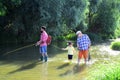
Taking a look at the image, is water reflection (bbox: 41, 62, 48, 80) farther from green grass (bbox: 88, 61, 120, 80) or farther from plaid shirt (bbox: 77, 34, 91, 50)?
green grass (bbox: 88, 61, 120, 80)

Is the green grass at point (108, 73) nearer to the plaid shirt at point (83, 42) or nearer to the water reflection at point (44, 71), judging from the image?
the water reflection at point (44, 71)

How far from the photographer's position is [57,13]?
29.1 metres

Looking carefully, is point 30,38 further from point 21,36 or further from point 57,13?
point 57,13

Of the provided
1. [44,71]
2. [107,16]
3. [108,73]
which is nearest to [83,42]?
[44,71]

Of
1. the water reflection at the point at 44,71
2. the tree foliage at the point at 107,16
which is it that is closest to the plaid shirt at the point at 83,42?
the water reflection at the point at 44,71

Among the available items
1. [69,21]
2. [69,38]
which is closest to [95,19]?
[69,38]

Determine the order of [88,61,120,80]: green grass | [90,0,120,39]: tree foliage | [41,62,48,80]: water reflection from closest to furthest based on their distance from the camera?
[88,61,120,80]: green grass
[41,62,48,80]: water reflection
[90,0,120,39]: tree foliage

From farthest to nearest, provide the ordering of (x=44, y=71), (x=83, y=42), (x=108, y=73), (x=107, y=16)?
(x=107, y=16) < (x=83, y=42) < (x=44, y=71) < (x=108, y=73)

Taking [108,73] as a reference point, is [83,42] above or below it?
above

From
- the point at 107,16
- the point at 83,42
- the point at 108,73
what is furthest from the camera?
the point at 107,16

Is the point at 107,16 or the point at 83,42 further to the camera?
the point at 107,16

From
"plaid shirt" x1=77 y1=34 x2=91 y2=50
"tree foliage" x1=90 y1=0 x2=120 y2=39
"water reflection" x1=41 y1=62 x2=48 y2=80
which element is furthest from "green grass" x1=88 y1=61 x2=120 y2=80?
"tree foliage" x1=90 y1=0 x2=120 y2=39

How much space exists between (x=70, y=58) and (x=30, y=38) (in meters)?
11.7

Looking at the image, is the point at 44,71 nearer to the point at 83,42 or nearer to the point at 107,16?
the point at 83,42
